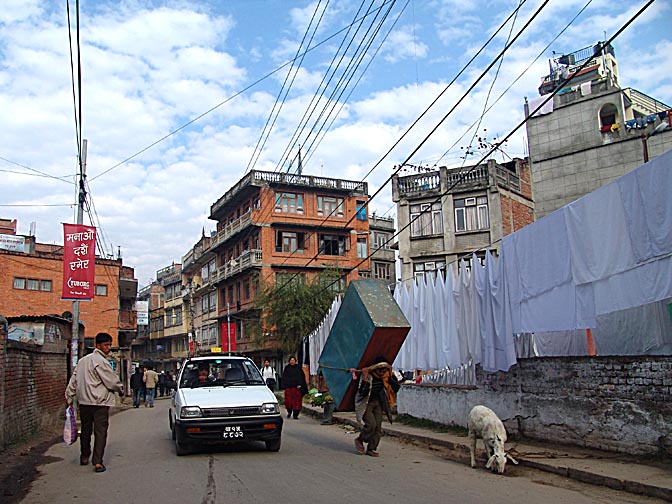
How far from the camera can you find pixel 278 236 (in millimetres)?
49688

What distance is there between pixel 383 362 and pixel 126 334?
147 ft

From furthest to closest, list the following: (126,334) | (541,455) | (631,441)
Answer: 1. (126,334)
2. (541,455)
3. (631,441)

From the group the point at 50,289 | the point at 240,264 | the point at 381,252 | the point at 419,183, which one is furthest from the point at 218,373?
the point at 381,252

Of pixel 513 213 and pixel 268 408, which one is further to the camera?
pixel 513 213

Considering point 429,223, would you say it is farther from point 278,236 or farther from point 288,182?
point 288,182

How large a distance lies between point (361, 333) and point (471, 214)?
824 inches

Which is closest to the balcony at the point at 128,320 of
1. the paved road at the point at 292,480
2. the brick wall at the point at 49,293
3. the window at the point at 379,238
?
the brick wall at the point at 49,293

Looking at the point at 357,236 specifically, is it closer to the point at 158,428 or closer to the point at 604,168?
the point at 604,168

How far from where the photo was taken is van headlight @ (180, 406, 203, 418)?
991 cm

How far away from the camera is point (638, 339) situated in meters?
9.39

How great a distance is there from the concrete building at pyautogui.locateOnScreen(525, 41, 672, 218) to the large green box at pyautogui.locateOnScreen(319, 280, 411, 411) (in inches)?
669

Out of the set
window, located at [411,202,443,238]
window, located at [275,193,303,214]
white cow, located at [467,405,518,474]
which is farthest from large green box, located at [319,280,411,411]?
window, located at [275,193,303,214]

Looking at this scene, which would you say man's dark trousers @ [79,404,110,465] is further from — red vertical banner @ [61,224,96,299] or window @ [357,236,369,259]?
window @ [357,236,369,259]

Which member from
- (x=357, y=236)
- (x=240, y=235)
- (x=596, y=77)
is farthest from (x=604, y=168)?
(x=240, y=235)
